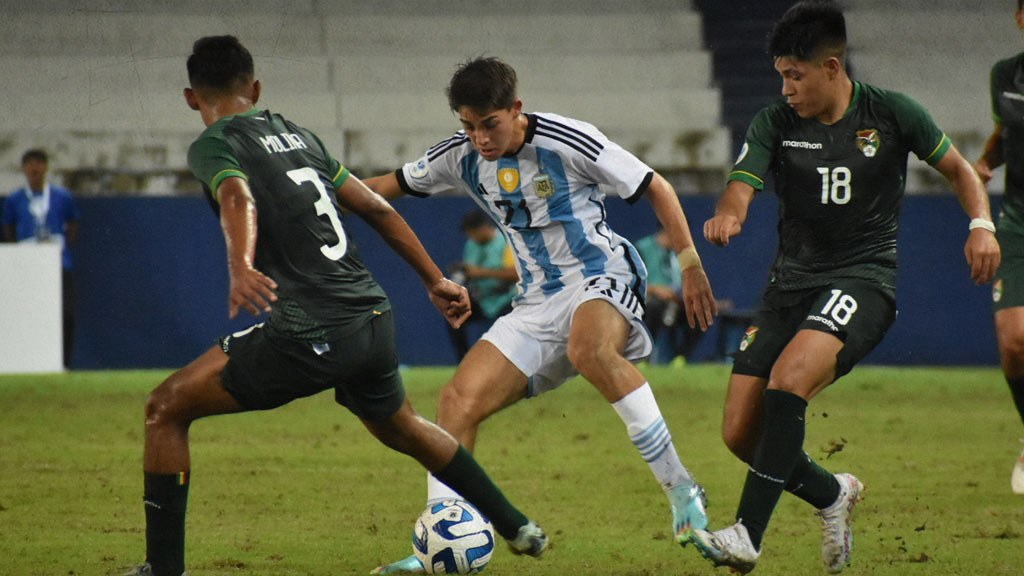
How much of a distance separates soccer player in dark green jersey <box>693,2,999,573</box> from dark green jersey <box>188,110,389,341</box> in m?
1.45

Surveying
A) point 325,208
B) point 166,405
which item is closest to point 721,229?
point 325,208

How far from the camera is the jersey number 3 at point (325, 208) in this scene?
172 inches

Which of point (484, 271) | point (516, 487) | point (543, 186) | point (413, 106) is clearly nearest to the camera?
point (543, 186)

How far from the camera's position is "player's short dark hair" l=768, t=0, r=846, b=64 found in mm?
4875

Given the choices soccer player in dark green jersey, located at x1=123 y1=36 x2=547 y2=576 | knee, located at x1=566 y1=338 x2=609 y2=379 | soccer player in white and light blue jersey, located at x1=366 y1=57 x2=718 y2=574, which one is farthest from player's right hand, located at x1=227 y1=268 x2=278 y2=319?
knee, located at x1=566 y1=338 x2=609 y2=379

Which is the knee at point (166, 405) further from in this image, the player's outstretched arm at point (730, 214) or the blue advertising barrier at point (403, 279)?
the blue advertising barrier at point (403, 279)

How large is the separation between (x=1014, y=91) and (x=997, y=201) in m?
10.3

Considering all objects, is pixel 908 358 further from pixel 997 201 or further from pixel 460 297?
pixel 460 297

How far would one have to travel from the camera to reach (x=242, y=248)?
3955 millimetres

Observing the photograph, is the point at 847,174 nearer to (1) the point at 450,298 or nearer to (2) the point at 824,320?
(2) the point at 824,320

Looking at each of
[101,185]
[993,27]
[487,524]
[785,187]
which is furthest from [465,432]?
[993,27]

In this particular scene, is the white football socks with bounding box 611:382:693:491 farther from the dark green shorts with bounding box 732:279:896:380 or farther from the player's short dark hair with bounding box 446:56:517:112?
the player's short dark hair with bounding box 446:56:517:112

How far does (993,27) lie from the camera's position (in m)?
18.0

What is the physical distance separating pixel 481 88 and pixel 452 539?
1705 millimetres
